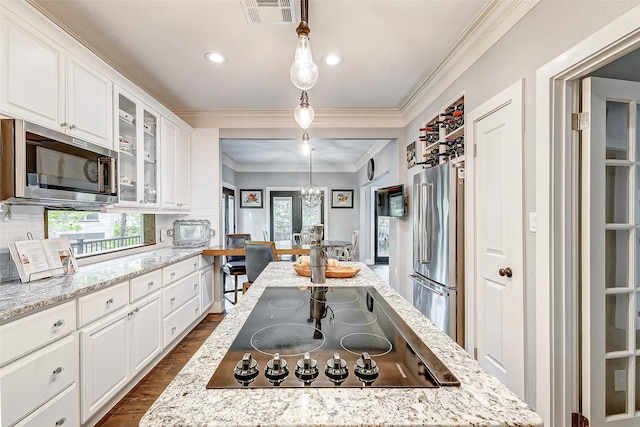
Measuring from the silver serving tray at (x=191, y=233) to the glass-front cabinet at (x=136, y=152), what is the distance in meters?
0.78

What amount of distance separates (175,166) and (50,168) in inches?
71.4

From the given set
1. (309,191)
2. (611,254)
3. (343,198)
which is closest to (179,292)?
(611,254)

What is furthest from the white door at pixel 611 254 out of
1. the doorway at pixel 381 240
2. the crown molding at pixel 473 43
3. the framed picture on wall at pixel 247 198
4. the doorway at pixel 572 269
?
the framed picture on wall at pixel 247 198

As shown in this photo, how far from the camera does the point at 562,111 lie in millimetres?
1521

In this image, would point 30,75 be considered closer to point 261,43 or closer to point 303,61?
point 261,43

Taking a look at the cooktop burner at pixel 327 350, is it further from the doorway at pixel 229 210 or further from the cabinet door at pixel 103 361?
the doorway at pixel 229 210

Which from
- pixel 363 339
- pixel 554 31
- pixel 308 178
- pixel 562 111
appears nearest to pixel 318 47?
pixel 554 31

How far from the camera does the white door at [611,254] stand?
58.5 inches

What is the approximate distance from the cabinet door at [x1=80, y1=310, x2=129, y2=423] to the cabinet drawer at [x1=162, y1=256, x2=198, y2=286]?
61cm

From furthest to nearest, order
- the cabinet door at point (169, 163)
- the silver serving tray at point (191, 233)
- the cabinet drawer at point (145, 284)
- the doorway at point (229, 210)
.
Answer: the doorway at point (229, 210), the silver serving tray at point (191, 233), the cabinet door at point (169, 163), the cabinet drawer at point (145, 284)

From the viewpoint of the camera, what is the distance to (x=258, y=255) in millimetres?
3330

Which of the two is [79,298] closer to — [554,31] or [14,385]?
[14,385]

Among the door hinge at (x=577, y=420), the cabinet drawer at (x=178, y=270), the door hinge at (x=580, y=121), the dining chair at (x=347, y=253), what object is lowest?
the door hinge at (x=577, y=420)

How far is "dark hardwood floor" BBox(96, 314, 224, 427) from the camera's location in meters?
1.93
